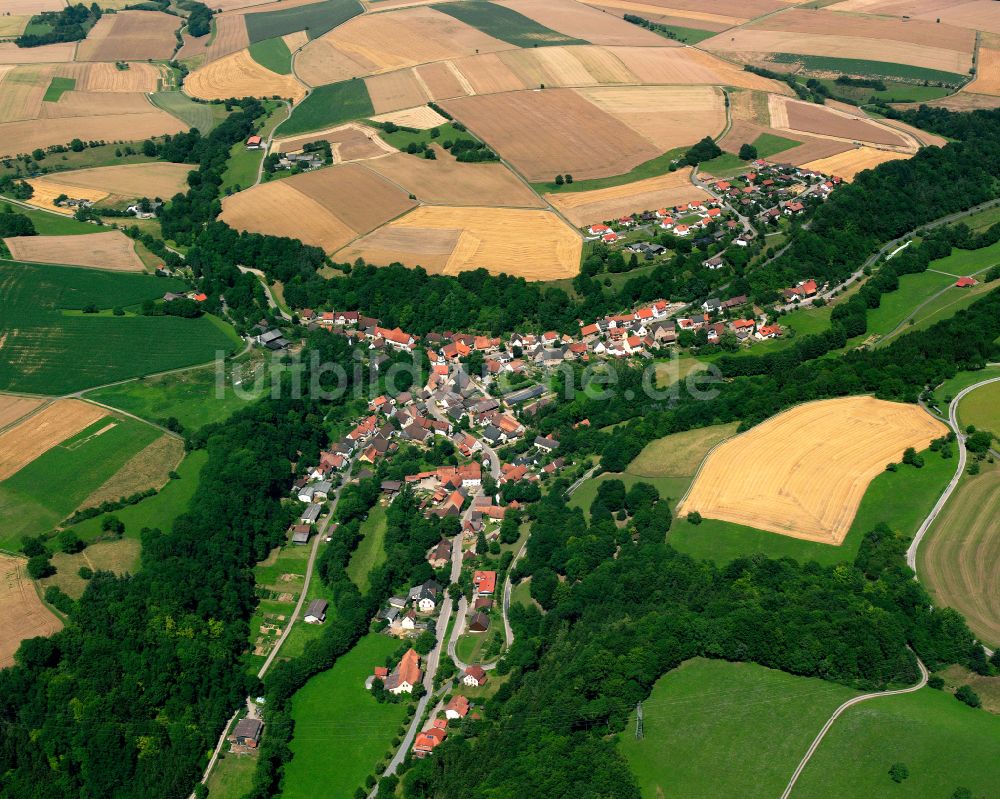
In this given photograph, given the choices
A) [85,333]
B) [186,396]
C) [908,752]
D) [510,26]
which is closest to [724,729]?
[908,752]

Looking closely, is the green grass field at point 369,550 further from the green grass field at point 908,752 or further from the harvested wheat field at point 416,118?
the harvested wheat field at point 416,118

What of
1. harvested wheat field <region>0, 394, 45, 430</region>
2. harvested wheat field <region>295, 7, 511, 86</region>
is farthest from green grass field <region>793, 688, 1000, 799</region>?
harvested wheat field <region>295, 7, 511, 86</region>

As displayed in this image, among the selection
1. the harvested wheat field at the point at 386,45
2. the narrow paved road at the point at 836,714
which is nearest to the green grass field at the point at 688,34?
the harvested wheat field at the point at 386,45

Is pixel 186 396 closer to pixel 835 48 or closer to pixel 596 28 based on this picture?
pixel 596 28

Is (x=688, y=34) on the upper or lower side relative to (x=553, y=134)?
upper

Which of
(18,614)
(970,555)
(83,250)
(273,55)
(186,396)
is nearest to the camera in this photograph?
(970,555)

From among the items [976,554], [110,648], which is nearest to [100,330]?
[110,648]

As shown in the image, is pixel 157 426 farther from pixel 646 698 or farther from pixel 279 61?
pixel 279 61
